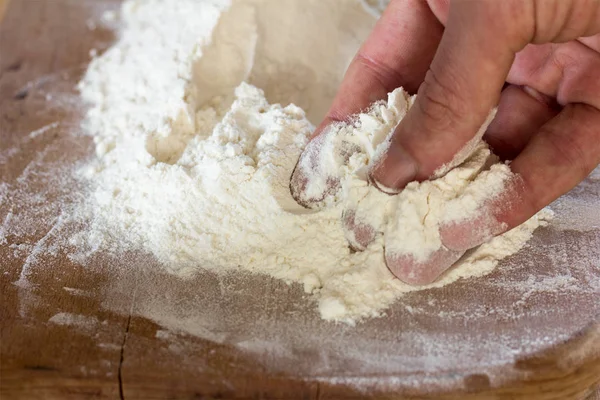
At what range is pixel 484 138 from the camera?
1.04 metres

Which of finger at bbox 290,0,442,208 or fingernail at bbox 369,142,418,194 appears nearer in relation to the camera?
fingernail at bbox 369,142,418,194

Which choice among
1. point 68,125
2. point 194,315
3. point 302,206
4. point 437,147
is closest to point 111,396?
point 194,315

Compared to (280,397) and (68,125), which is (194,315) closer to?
(280,397)

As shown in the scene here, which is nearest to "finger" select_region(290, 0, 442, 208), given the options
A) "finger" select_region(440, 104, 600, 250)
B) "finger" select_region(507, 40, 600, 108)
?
"finger" select_region(507, 40, 600, 108)

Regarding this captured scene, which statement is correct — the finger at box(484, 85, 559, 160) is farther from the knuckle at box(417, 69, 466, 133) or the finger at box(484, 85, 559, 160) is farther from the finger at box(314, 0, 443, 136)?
the knuckle at box(417, 69, 466, 133)

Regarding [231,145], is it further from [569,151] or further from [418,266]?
[569,151]

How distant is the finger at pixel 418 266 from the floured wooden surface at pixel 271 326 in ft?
0.09

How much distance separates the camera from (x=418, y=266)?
86 centimetres

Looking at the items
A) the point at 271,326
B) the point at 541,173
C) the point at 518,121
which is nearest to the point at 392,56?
the point at 518,121

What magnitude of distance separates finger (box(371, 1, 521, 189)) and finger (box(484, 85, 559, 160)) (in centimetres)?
24

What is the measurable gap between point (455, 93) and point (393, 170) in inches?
5.4

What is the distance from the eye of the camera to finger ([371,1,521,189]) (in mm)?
748

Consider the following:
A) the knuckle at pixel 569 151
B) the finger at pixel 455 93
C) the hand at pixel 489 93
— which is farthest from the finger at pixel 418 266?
the knuckle at pixel 569 151

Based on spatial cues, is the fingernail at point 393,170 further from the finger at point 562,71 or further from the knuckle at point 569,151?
the finger at point 562,71
